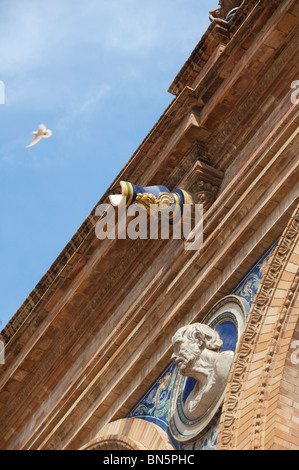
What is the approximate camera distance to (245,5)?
818 centimetres

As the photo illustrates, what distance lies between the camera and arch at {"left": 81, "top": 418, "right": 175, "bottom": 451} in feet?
23.7

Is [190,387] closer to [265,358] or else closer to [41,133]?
[265,358]

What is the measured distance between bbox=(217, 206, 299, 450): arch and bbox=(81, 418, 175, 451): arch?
0.74 meters

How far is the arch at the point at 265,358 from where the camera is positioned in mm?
6289

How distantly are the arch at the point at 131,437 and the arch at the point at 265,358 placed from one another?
0.74 metres

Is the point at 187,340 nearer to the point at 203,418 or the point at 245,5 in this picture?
the point at 203,418

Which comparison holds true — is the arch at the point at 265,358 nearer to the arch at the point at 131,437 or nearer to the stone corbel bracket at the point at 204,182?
the arch at the point at 131,437

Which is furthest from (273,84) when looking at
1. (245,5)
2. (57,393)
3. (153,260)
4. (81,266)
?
(57,393)

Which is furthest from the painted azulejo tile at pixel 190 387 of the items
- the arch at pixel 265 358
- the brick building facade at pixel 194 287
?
the arch at pixel 265 358

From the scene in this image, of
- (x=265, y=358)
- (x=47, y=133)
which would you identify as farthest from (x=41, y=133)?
(x=265, y=358)

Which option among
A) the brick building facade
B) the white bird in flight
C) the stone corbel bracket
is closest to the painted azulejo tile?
the brick building facade

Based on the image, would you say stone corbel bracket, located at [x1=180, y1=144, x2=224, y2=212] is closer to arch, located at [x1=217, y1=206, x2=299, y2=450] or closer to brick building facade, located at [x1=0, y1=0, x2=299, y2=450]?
brick building facade, located at [x1=0, y1=0, x2=299, y2=450]

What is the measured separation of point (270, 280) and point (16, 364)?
3.57 meters

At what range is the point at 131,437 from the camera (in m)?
7.63
